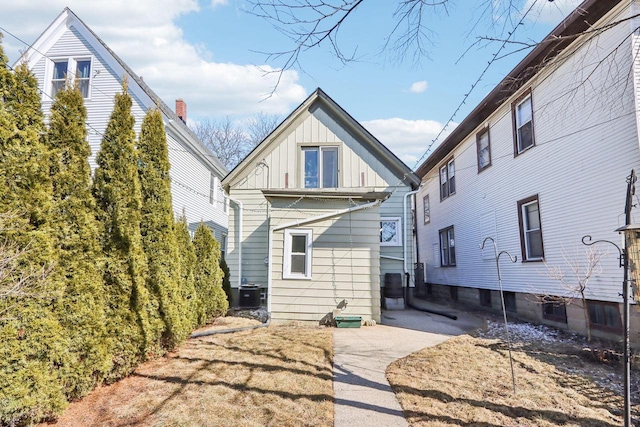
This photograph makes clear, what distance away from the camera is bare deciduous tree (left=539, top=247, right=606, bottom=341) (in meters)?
6.94

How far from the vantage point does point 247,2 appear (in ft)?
9.87

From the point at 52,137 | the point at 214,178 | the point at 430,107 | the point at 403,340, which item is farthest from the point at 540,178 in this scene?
the point at 214,178

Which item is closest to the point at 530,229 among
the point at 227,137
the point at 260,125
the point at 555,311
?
the point at 555,311

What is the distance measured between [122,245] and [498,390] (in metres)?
5.16

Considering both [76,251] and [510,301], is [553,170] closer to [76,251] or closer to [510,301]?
[510,301]

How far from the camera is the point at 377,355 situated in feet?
18.7

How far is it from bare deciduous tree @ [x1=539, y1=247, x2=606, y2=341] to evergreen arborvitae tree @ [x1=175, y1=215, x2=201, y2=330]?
7.22 m

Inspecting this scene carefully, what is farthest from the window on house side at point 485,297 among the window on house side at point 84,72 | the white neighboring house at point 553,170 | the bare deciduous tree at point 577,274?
the window on house side at point 84,72

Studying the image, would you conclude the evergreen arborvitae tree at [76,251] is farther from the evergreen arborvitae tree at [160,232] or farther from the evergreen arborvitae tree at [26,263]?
the evergreen arborvitae tree at [160,232]

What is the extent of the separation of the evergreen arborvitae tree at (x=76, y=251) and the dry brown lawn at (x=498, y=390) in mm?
3525

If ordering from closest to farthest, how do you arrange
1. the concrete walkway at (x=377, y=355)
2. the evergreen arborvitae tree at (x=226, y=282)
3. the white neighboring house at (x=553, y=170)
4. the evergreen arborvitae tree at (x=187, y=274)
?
the concrete walkway at (x=377, y=355) → the white neighboring house at (x=553, y=170) → the evergreen arborvitae tree at (x=187, y=274) → the evergreen arborvitae tree at (x=226, y=282)

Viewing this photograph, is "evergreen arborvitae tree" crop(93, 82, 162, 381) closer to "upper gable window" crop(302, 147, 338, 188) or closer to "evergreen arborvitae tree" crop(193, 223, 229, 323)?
"evergreen arborvitae tree" crop(193, 223, 229, 323)

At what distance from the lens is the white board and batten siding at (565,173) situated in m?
6.48

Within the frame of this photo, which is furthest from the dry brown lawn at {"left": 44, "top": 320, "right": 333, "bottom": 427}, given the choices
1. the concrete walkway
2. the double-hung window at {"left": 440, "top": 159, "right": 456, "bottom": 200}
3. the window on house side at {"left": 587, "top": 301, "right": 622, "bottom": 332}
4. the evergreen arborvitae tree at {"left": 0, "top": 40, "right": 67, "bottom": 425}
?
the double-hung window at {"left": 440, "top": 159, "right": 456, "bottom": 200}
